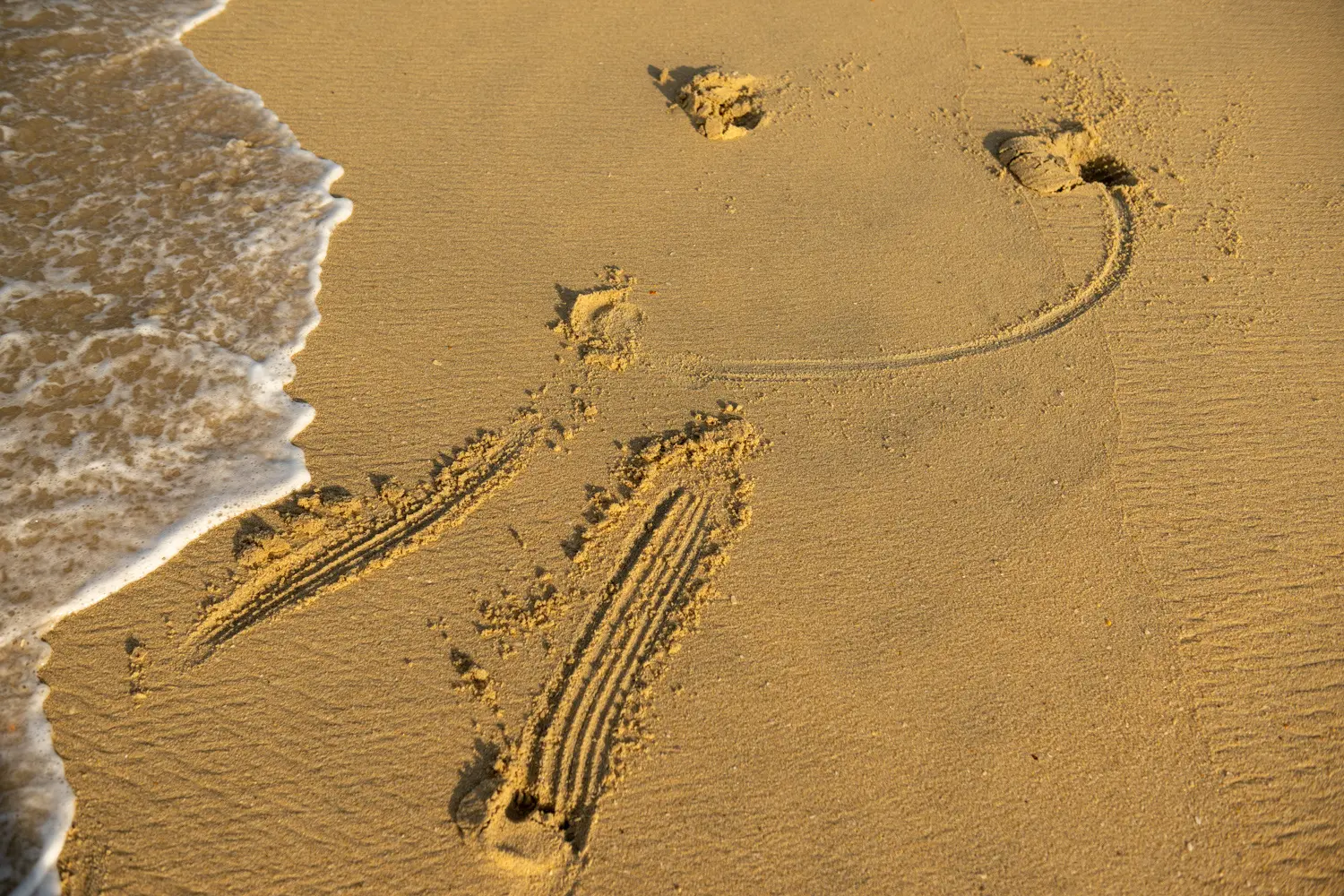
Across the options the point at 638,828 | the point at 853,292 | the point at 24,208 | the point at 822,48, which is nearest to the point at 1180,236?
the point at 853,292

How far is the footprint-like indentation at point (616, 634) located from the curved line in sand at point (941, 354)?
1.29 ft

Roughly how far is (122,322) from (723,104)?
4.04m

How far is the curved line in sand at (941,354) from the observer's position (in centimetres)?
443

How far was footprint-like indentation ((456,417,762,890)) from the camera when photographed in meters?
3.12

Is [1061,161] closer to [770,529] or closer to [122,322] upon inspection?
[770,529]

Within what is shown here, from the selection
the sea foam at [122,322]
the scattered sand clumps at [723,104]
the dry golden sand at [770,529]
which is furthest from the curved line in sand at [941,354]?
the sea foam at [122,322]

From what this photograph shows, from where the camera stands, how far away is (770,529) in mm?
3889

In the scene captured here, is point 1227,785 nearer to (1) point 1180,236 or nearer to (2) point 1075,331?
(2) point 1075,331

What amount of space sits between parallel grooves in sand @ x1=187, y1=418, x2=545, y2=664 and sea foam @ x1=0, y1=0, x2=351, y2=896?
1.38ft

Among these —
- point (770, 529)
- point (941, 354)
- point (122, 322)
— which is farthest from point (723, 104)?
point (122, 322)

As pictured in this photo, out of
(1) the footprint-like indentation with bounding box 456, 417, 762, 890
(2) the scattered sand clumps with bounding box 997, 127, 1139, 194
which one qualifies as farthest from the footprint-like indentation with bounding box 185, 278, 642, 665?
(2) the scattered sand clumps with bounding box 997, 127, 1139, 194

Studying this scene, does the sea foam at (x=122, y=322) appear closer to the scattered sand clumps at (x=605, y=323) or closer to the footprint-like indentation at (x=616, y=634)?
the scattered sand clumps at (x=605, y=323)

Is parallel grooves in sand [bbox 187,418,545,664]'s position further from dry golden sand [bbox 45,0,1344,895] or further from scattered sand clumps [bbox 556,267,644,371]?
scattered sand clumps [bbox 556,267,644,371]

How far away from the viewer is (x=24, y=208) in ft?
16.3
